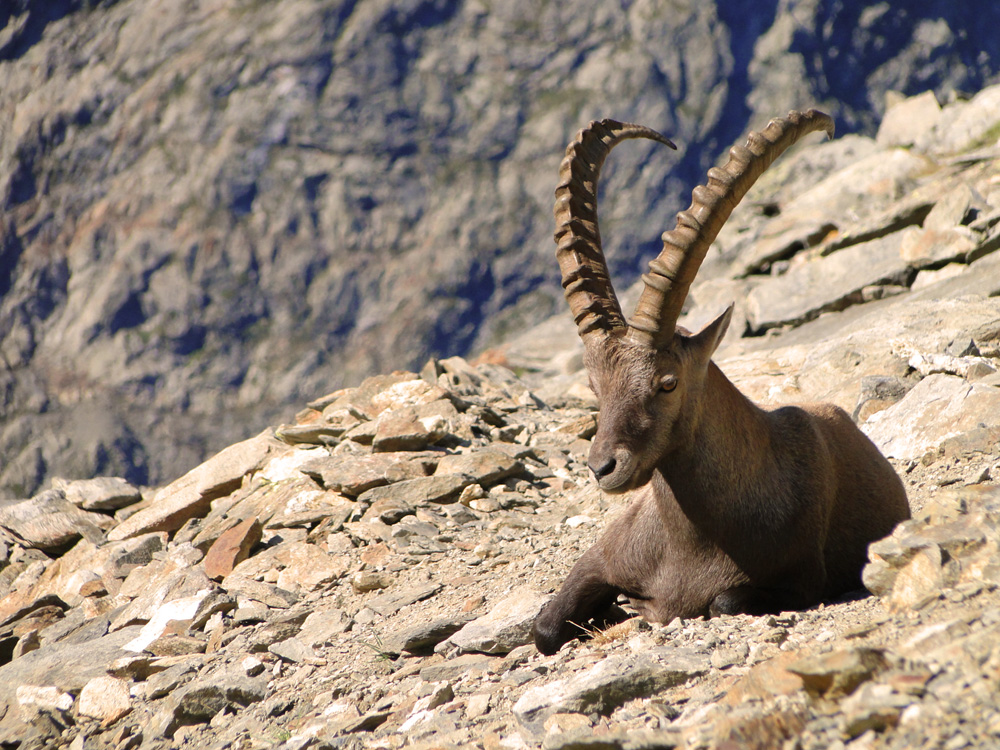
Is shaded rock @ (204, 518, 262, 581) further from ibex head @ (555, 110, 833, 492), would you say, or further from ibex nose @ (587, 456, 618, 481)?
ibex nose @ (587, 456, 618, 481)

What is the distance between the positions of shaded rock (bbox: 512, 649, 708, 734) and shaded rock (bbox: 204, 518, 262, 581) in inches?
209

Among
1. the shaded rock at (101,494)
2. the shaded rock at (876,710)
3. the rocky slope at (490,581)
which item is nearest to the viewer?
the shaded rock at (876,710)

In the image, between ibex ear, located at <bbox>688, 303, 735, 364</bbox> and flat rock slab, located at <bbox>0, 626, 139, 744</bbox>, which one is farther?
flat rock slab, located at <bbox>0, 626, 139, 744</bbox>

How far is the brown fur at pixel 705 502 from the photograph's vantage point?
503 cm

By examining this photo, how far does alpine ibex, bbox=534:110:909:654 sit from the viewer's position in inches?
199

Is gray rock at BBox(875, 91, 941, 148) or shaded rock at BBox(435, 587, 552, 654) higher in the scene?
gray rock at BBox(875, 91, 941, 148)

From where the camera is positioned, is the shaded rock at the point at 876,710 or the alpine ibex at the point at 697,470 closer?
the shaded rock at the point at 876,710

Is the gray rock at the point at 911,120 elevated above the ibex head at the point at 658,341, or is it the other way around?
the gray rock at the point at 911,120

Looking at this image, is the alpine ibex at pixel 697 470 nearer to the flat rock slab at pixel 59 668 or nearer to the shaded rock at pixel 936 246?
the flat rock slab at pixel 59 668

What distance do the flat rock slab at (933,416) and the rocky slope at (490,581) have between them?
3cm

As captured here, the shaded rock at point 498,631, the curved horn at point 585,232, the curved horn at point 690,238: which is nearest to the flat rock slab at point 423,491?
the shaded rock at point 498,631

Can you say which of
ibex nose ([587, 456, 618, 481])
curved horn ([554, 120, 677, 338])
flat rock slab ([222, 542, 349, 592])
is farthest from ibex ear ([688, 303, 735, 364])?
flat rock slab ([222, 542, 349, 592])

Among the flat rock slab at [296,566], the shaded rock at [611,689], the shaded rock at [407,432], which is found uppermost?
the shaded rock at [611,689]

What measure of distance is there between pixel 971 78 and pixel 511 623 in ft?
660
